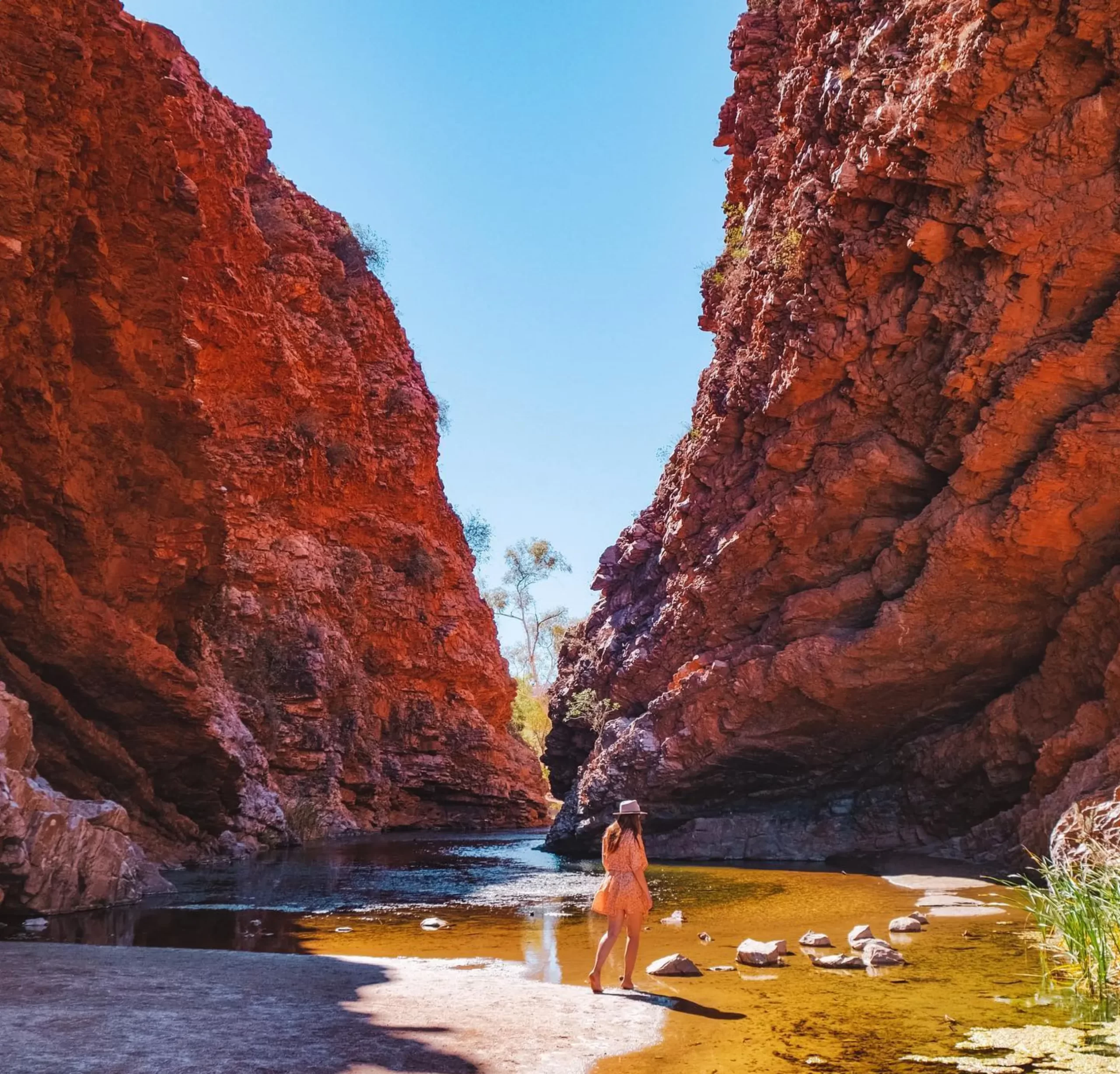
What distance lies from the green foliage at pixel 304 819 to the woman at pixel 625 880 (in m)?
20.5

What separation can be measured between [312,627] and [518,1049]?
29115mm

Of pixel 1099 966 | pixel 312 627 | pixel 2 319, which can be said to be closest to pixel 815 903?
pixel 1099 966

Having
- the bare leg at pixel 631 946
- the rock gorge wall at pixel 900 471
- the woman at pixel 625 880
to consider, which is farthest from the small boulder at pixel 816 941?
the rock gorge wall at pixel 900 471

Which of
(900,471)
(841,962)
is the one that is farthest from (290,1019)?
(900,471)

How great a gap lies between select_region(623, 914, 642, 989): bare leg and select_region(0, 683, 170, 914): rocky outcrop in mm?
7201

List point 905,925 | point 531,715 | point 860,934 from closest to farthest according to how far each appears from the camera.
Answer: point 860,934
point 905,925
point 531,715

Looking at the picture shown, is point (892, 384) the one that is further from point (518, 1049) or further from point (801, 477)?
point (518, 1049)

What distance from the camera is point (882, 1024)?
19.0 feet

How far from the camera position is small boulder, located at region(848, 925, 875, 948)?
8414mm

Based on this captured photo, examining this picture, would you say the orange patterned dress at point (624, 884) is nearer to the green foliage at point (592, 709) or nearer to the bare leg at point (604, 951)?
the bare leg at point (604, 951)

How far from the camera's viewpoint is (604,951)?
269 inches

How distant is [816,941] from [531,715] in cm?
4896

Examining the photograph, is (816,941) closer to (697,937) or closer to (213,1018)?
(697,937)

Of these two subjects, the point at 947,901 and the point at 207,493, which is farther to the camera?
the point at 207,493
